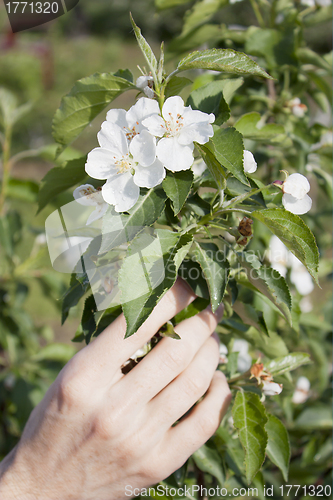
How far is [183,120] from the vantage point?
0.60 m

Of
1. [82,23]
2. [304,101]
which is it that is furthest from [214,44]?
[82,23]

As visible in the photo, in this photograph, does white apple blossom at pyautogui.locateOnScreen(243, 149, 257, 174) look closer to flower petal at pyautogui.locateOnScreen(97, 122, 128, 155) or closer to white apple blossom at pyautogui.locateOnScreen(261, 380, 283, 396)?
flower petal at pyautogui.locateOnScreen(97, 122, 128, 155)

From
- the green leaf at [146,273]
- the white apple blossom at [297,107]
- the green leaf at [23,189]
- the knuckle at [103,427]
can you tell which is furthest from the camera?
the green leaf at [23,189]

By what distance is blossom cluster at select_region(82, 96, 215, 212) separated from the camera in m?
0.58

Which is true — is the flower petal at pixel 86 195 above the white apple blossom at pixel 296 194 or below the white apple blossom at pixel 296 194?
above

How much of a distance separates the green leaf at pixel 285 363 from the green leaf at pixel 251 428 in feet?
0.34

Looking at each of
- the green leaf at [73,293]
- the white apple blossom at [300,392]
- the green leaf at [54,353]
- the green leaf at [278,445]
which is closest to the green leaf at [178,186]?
the green leaf at [73,293]

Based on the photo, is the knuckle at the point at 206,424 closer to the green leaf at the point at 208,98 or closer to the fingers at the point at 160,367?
the fingers at the point at 160,367

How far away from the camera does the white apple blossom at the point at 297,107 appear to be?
3.76 feet

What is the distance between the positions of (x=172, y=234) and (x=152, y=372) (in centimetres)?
24

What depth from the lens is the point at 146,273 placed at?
0.59 meters

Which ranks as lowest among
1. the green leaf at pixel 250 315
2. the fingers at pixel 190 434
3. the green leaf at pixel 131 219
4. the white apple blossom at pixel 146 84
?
the fingers at pixel 190 434

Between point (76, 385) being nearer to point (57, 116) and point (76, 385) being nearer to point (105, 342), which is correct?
point (105, 342)

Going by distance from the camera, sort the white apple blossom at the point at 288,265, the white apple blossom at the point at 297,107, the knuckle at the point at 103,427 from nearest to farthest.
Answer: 1. the knuckle at the point at 103,427
2. the white apple blossom at the point at 297,107
3. the white apple blossom at the point at 288,265
